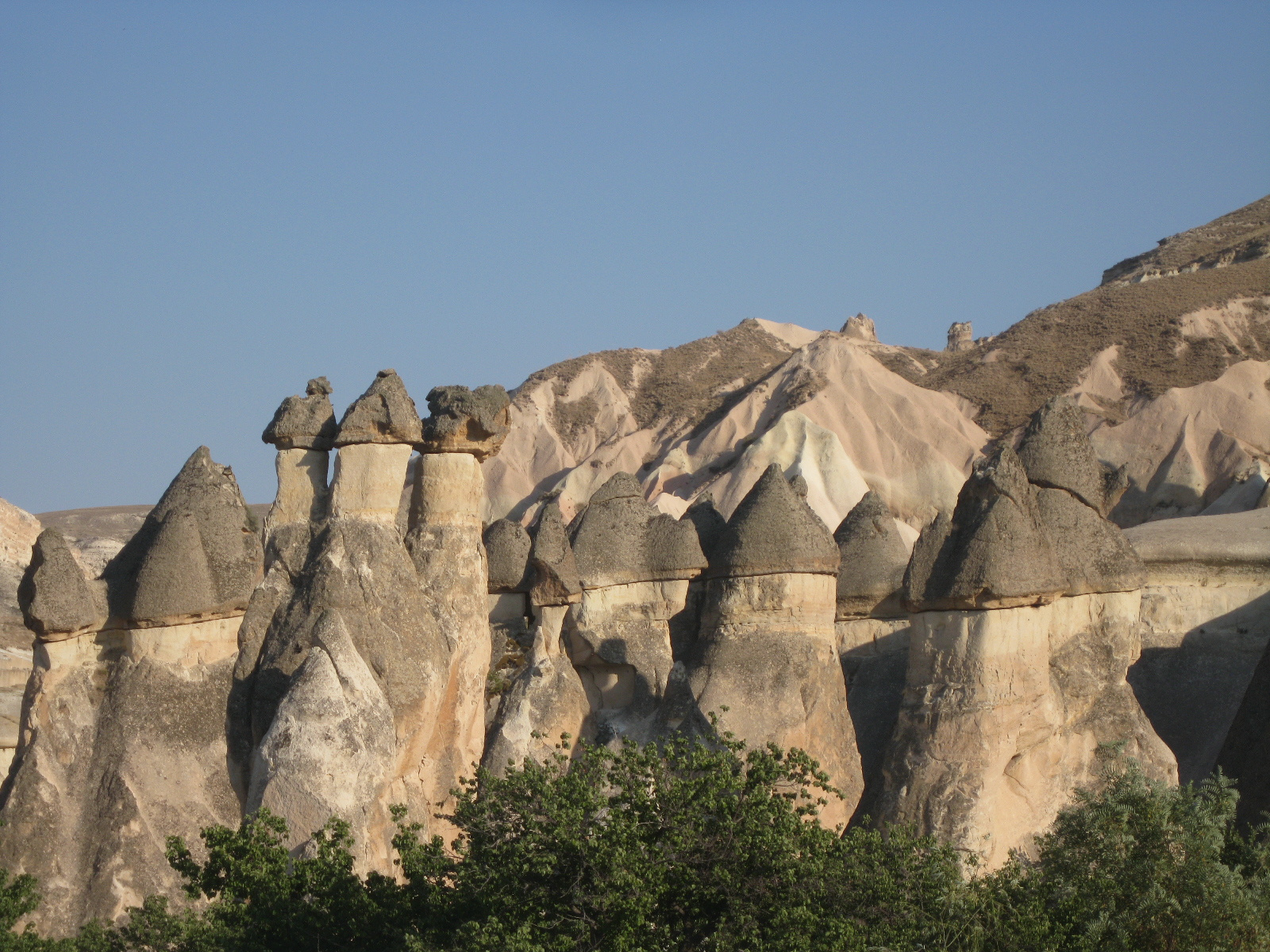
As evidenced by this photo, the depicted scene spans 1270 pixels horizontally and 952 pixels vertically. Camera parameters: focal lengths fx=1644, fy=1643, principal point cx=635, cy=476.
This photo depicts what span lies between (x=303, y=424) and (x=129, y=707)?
9.97ft

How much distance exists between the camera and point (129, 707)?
12773mm

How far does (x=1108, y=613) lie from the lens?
47.9 ft

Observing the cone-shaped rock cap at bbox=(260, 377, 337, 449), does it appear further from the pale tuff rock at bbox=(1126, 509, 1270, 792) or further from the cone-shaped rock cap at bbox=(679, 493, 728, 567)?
the pale tuff rock at bbox=(1126, 509, 1270, 792)

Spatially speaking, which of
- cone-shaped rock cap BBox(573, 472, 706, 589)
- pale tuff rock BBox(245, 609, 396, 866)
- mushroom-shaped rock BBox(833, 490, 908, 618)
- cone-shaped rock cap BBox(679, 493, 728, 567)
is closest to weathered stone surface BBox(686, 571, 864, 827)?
cone-shaped rock cap BBox(573, 472, 706, 589)

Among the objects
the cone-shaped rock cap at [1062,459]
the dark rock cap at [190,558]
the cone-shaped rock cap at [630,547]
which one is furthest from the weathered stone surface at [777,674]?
the dark rock cap at [190,558]

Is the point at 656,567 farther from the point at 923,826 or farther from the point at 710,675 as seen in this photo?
the point at 923,826

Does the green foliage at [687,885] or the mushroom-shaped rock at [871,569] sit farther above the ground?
the mushroom-shaped rock at [871,569]

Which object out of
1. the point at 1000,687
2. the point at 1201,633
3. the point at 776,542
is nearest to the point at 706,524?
the point at 776,542

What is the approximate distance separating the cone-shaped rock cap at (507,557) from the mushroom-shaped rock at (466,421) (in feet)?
10.5

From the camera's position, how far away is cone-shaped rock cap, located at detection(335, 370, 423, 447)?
14.0 m

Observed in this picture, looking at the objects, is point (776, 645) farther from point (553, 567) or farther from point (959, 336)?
point (959, 336)

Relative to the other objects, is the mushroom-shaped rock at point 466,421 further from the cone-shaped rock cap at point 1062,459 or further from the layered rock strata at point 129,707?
the cone-shaped rock cap at point 1062,459

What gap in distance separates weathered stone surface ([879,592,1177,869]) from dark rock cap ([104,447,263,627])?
5.57m

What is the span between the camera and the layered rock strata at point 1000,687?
1318 centimetres
